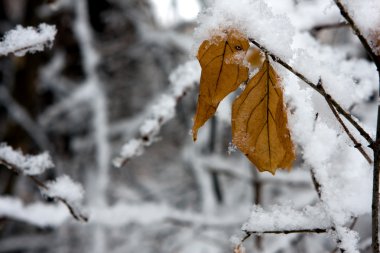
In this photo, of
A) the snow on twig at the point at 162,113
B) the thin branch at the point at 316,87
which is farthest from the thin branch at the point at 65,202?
the thin branch at the point at 316,87

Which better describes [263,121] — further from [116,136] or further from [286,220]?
[116,136]

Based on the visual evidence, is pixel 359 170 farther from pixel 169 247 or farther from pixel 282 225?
pixel 169 247

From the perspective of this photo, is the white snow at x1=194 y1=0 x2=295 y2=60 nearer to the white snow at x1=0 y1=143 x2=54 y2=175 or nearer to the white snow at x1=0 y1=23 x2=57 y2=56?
the white snow at x1=0 y1=23 x2=57 y2=56

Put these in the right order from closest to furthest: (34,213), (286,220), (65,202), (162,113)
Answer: (286,220) < (65,202) < (162,113) < (34,213)

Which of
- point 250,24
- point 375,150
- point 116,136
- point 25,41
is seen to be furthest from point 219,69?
point 116,136

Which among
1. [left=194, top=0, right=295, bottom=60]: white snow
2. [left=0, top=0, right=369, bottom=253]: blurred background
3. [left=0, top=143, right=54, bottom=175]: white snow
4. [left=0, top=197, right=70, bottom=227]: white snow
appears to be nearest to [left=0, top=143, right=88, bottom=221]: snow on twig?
[left=0, top=143, right=54, bottom=175]: white snow
